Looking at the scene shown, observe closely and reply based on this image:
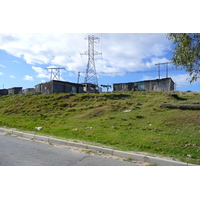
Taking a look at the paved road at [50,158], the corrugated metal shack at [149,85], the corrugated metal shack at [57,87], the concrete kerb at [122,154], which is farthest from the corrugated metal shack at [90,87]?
the paved road at [50,158]

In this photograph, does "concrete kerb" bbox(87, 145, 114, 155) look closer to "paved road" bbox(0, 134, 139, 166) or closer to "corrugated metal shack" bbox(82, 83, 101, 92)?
"paved road" bbox(0, 134, 139, 166)

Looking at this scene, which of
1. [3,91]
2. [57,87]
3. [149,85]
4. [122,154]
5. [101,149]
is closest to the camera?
[122,154]

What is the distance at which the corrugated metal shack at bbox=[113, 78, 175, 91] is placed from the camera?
34281 mm

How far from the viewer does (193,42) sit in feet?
23.6

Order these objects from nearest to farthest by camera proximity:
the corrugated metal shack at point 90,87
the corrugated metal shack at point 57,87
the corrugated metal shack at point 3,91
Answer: the corrugated metal shack at point 57,87
the corrugated metal shack at point 90,87
the corrugated metal shack at point 3,91

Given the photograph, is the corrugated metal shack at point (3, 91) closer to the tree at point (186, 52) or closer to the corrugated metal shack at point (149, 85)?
the corrugated metal shack at point (149, 85)

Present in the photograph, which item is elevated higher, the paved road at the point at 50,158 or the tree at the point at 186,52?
the tree at the point at 186,52

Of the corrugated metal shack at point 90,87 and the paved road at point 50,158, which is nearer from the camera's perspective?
the paved road at point 50,158

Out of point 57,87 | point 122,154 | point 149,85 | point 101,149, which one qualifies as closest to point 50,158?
point 101,149

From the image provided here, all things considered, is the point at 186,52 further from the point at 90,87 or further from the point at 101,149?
the point at 90,87

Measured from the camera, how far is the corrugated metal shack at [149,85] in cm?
3428

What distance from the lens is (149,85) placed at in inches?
1415

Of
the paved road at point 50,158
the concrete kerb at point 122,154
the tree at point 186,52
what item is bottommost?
→ the paved road at point 50,158

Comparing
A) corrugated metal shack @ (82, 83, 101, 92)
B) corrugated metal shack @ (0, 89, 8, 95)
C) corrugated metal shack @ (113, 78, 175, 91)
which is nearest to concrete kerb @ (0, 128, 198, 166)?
corrugated metal shack @ (113, 78, 175, 91)
